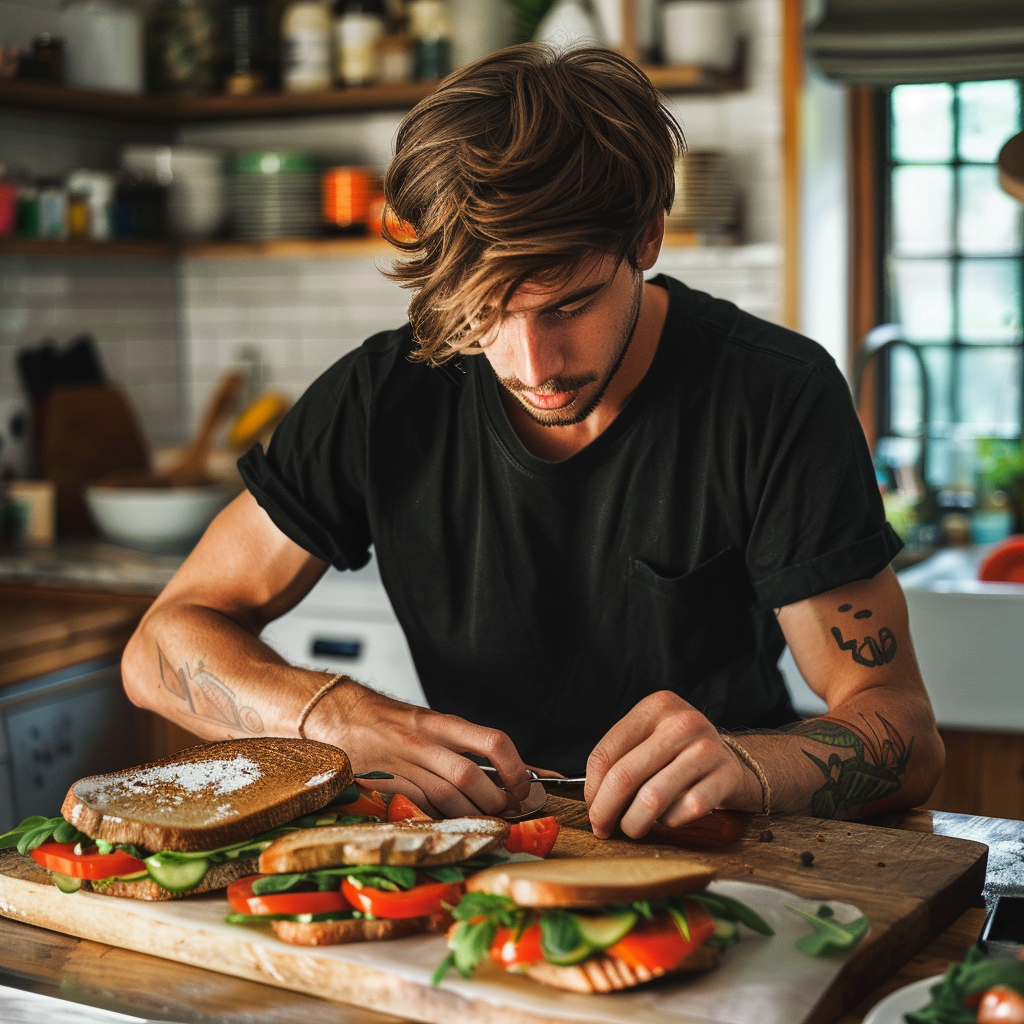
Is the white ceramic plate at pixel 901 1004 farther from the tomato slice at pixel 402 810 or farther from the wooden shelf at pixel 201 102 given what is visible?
the wooden shelf at pixel 201 102

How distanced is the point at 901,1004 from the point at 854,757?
1.73 feet

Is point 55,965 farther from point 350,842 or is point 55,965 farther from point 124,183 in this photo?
point 124,183

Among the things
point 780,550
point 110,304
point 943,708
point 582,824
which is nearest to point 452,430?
point 780,550

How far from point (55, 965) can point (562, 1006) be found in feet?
1.46

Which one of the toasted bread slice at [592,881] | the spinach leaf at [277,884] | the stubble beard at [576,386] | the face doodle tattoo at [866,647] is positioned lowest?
the spinach leaf at [277,884]

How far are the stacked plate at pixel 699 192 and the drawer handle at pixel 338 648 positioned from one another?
1258 mm

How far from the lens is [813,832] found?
4.41 feet

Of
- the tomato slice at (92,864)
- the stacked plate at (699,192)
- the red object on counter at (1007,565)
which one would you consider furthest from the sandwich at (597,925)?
the stacked plate at (699,192)

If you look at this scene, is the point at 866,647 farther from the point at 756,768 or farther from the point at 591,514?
the point at 591,514

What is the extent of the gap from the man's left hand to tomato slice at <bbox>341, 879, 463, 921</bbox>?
247 millimetres

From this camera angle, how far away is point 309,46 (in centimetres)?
368

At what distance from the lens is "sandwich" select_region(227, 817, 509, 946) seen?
1087mm

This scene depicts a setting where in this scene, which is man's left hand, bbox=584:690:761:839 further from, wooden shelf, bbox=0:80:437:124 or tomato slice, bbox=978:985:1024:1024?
wooden shelf, bbox=0:80:437:124

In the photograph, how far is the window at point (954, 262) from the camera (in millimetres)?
3510
